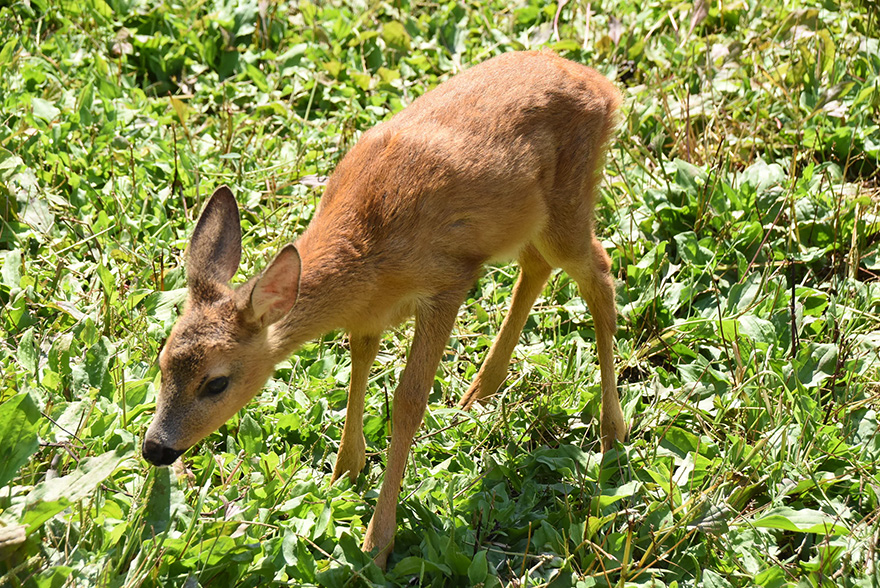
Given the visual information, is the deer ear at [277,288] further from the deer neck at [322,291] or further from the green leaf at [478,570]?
the green leaf at [478,570]

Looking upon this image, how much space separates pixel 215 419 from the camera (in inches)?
163

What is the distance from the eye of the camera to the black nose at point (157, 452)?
3977 millimetres

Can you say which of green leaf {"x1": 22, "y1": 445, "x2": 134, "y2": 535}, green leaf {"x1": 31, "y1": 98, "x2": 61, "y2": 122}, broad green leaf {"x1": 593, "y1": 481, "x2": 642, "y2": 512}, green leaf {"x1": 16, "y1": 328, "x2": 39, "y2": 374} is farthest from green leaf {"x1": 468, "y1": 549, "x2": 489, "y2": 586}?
green leaf {"x1": 31, "y1": 98, "x2": 61, "y2": 122}

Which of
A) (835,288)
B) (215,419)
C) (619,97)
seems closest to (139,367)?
(215,419)

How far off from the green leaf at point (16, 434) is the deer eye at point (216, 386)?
68 centimetres

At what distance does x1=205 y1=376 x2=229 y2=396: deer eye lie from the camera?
411 centimetres

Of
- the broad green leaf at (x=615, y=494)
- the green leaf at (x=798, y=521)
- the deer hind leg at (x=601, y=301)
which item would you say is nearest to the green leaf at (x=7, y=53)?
the deer hind leg at (x=601, y=301)

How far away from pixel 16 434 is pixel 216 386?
2.60ft

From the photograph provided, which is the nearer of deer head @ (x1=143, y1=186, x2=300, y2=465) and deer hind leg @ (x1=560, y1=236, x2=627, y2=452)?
deer head @ (x1=143, y1=186, x2=300, y2=465)

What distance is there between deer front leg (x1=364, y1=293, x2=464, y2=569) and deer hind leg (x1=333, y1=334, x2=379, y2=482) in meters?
0.29

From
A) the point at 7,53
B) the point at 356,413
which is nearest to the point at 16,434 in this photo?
the point at 356,413

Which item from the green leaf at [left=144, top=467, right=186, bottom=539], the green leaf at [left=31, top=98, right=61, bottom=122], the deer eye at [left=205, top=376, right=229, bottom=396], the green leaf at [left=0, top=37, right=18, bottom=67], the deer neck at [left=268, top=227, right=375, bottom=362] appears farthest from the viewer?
the green leaf at [left=0, top=37, right=18, bottom=67]

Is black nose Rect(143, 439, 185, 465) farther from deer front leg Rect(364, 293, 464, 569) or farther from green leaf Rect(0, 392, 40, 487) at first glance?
deer front leg Rect(364, 293, 464, 569)

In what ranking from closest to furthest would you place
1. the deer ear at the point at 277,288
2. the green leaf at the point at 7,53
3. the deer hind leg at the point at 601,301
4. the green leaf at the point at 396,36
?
the deer ear at the point at 277,288 < the deer hind leg at the point at 601,301 < the green leaf at the point at 7,53 < the green leaf at the point at 396,36
